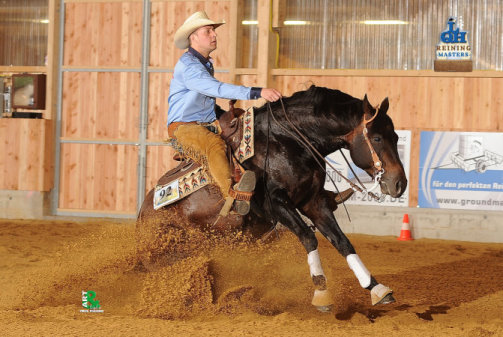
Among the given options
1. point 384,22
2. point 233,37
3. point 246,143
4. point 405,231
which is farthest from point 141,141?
point 246,143

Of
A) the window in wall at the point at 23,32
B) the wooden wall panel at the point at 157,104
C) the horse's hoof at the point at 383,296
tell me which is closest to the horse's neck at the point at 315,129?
the horse's hoof at the point at 383,296

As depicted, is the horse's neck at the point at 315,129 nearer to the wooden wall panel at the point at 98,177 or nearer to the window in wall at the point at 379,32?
the window in wall at the point at 379,32

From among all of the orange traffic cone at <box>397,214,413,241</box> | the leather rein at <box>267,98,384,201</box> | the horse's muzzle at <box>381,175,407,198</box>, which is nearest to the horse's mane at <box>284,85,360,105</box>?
the leather rein at <box>267,98,384,201</box>

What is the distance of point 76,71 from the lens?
519 inches

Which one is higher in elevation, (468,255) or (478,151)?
(478,151)

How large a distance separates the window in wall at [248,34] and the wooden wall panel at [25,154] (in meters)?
3.88

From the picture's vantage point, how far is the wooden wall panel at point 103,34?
42.5ft

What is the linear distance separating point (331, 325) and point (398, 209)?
651 cm

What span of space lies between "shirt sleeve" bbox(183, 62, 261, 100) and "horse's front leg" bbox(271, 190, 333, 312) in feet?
2.64

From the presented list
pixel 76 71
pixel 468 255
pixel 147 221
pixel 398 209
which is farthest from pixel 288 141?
pixel 76 71

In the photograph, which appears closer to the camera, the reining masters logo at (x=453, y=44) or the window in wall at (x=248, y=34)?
the reining masters logo at (x=453, y=44)

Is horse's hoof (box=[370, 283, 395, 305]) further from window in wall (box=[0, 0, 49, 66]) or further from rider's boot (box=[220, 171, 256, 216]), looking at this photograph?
window in wall (box=[0, 0, 49, 66])

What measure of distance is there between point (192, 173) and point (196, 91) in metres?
0.68

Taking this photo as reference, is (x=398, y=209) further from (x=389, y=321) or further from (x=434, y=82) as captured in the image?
(x=389, y=321)
